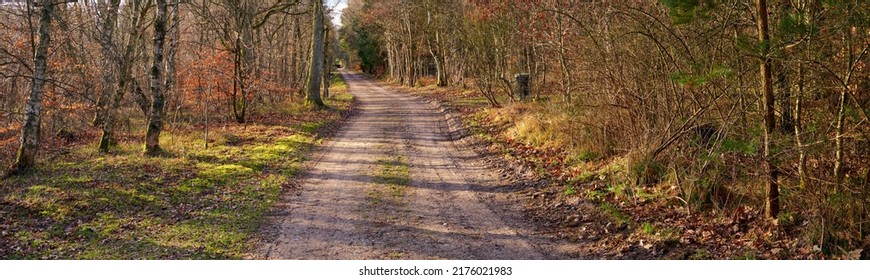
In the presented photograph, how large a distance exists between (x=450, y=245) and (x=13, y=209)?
5.84 m

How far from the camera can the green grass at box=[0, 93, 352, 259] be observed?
20.7 feet

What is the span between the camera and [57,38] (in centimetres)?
1577

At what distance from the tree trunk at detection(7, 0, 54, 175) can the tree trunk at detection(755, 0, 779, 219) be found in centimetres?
1032

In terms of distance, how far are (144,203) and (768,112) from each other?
8005mm

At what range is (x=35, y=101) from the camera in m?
9.72

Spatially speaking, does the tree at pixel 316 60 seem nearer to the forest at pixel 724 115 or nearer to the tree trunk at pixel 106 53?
the tree trunk at pixel 106 53

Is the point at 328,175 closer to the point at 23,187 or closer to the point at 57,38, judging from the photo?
the point at 23,187

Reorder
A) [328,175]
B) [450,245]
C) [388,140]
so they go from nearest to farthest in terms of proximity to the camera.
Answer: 1. [450,245]
2. [328,175]
3. [388,140]

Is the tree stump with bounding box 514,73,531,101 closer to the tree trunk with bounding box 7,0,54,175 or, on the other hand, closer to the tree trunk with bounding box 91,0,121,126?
the tree trunk with bounding box 91,0,121,126

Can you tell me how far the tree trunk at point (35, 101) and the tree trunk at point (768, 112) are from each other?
33.8 ft

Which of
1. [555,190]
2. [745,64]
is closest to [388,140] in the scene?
[555,190]

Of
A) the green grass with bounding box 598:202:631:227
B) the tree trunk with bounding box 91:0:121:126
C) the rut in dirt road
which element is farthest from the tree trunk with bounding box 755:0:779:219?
the tree trunk with bounding box 91:0:121:126

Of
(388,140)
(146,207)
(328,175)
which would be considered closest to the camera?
(146,207)

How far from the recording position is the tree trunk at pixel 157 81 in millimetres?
11125
